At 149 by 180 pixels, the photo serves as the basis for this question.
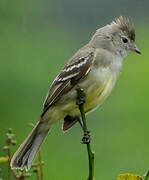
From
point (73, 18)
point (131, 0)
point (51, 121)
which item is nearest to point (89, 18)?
point (73, 18)

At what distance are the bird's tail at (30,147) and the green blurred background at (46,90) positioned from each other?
780mm

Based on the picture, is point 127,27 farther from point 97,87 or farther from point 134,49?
point 97,87

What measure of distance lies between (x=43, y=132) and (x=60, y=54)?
120 inches

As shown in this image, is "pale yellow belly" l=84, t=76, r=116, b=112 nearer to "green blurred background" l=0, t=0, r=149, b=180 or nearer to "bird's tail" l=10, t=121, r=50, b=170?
"bird's tail" l=10, t=121, r=50, b=170

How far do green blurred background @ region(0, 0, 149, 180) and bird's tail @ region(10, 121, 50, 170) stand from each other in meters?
0.78

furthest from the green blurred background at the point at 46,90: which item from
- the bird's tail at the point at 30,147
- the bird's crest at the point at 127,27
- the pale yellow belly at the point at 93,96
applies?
the bird's crest at the point at 127,27

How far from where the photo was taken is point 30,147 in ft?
13.8

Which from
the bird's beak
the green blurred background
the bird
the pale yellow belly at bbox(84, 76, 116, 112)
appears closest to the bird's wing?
the bird

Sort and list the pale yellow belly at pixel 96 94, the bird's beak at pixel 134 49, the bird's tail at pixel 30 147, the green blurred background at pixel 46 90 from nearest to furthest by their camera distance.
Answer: the bird's tail at pixel 30 147
the pale yellow belly at pixel 96 94
the bird's beak at pixel 134 49
the green blurred background at pixel 46 90

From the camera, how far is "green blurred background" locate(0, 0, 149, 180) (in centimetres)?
580

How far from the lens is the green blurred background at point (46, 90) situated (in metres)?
5.80

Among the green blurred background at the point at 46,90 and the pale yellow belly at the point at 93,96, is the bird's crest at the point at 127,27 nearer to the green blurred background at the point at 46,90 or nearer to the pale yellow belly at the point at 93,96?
the pale yellow belly at the point at 93,96

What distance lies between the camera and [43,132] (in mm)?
4398

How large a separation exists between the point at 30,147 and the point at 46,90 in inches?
97.9
